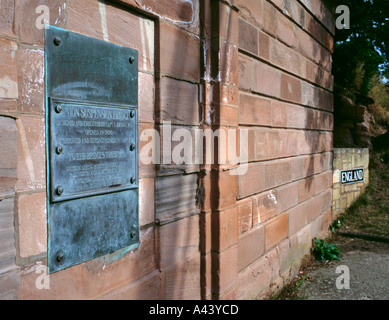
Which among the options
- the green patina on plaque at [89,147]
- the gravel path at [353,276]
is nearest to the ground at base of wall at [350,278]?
the gravel path at [353,276]

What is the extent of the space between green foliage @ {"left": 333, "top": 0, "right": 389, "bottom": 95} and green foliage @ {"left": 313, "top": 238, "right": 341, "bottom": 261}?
5950 mm

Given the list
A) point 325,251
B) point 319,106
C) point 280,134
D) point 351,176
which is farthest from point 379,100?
point 280,134

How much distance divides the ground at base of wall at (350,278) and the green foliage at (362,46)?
582 cm

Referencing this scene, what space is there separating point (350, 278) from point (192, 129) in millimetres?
2693

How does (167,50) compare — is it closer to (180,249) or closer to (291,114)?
(180,249)

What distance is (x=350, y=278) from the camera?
3.57 meters

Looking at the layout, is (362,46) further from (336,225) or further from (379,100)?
(336,225)

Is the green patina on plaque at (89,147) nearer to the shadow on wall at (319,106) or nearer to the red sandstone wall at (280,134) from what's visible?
the red sandstone wall at (280,134)

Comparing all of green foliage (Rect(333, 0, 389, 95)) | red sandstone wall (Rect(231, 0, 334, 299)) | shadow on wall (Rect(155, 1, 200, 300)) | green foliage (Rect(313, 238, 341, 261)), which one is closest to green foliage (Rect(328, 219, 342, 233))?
red sandstone wall (Rect(231, 0, 334, 299))

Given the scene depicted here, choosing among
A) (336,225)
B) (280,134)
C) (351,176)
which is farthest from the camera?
(351,176)

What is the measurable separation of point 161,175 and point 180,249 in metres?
0.51

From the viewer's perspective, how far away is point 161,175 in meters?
1.96

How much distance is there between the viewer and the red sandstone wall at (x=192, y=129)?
1.32 m

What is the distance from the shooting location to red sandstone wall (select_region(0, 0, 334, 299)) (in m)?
1.32
